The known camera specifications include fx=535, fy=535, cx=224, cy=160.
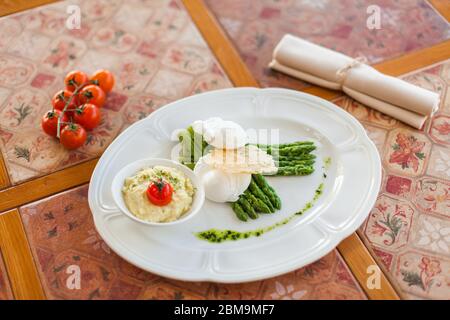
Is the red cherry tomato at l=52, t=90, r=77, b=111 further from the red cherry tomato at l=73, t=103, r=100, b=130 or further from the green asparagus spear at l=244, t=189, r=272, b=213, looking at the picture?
the green asparagus spear at l=244, t=189, r=272, b=213

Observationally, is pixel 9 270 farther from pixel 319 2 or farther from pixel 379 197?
pixel 319 2

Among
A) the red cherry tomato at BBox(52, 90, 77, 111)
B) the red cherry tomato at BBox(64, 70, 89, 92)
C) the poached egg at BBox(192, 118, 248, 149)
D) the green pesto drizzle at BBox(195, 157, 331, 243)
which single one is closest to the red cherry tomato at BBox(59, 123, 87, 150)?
the red cherry tomato at BBox(52, 90, 77, 111)

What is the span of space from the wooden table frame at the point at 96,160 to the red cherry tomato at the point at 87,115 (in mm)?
263

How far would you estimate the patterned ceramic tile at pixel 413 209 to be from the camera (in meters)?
2.93

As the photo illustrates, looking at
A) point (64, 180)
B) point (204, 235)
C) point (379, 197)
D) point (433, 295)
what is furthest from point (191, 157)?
point (433, 295)

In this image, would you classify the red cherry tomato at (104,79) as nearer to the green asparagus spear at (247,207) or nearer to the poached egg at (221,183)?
the poached egg at (221,183)

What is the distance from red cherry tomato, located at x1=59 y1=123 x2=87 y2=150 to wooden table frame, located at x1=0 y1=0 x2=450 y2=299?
15 centimetres

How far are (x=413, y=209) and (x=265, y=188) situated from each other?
90 cm

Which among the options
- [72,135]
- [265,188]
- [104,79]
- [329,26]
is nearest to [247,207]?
[265,188]

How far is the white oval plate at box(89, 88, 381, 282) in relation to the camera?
288cm

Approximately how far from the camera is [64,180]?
3354 mm

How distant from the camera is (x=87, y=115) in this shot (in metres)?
3.51

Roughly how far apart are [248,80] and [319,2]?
1140 mm

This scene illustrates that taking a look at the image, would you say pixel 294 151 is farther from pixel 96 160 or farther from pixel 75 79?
pixel 75 79
